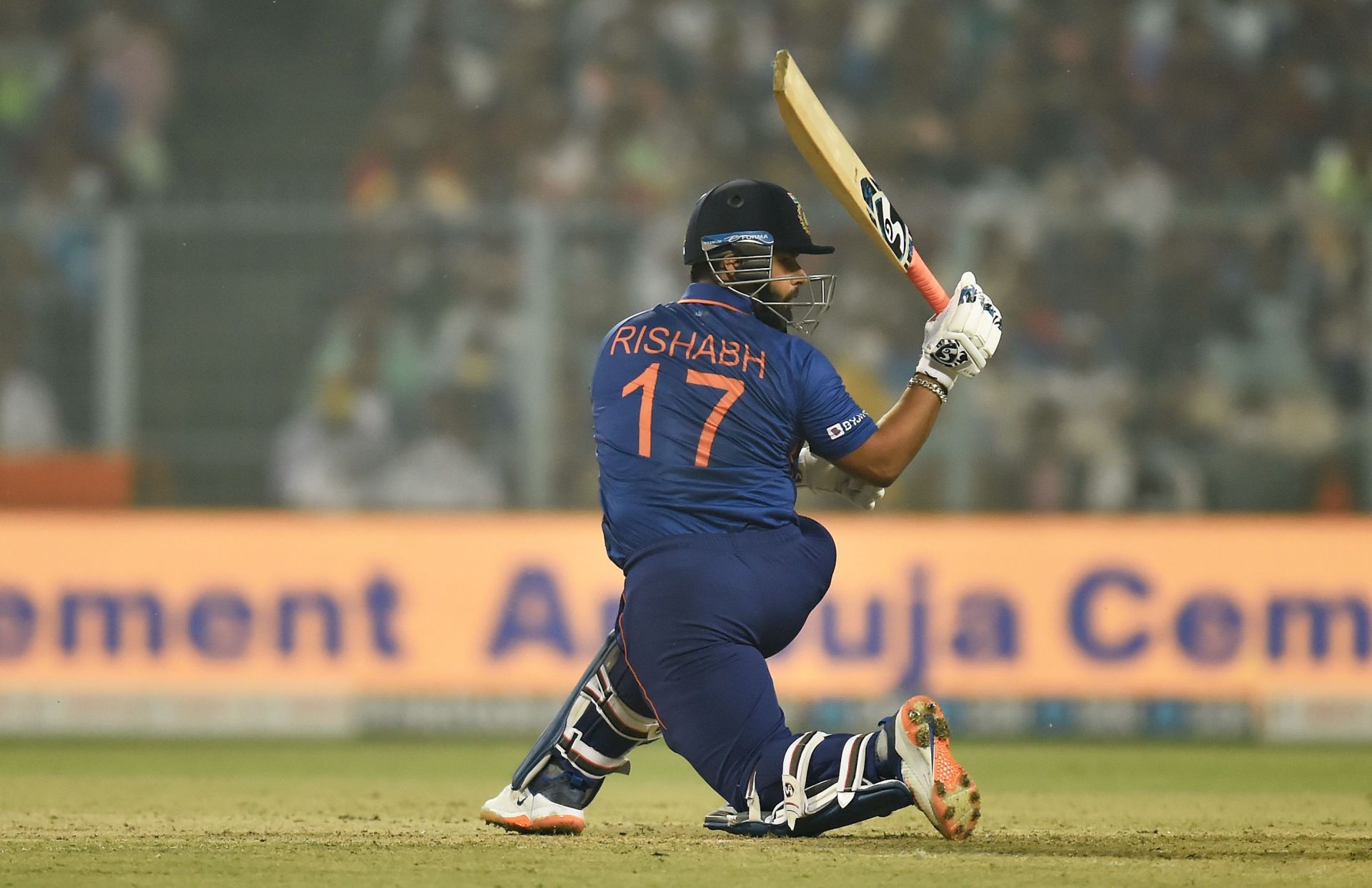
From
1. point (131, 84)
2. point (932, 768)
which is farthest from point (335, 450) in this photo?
point (932, 768)

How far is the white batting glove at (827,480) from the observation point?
551 cm

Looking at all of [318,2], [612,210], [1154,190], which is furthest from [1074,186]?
[318,2]

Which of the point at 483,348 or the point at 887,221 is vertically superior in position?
the point at 887,221

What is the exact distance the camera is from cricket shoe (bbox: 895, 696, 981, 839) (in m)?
4.75

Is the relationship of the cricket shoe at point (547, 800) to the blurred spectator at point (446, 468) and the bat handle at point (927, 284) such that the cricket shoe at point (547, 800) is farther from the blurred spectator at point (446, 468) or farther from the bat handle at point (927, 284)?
the blurred spectator at point (446, 468)

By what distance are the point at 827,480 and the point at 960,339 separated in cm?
58

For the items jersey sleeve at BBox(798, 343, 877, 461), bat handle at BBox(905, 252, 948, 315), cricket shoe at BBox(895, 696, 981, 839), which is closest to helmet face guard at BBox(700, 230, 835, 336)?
jersey sleeve at BBox(798, 343, 877, 461)

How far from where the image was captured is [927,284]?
5.79 meters

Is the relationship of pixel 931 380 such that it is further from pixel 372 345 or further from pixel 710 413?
pixel 372 345

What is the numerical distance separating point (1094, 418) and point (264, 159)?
6604mm

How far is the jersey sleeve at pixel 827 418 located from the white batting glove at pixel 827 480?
0.29 metres

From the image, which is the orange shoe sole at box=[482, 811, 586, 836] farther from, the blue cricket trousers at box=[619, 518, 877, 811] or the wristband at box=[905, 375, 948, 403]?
the wristband at box=[905, 375, 948, 403]

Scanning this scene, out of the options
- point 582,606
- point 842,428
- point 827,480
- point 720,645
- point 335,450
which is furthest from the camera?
point 335,450

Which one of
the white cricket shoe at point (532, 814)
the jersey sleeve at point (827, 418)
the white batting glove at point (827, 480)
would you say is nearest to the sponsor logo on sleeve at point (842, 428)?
Result: the jersey sleeve at point (827, 418)
